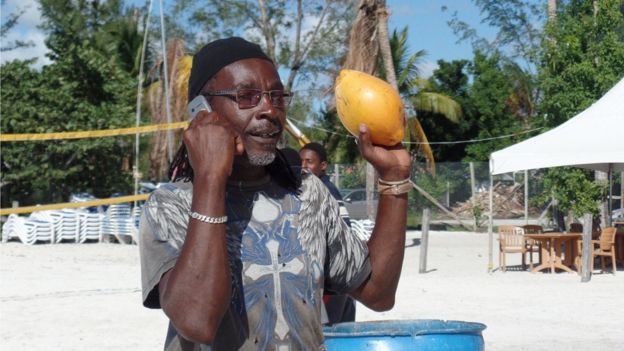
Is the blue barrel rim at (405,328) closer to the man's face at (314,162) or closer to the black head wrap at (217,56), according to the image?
the black head wrap at (217,56)

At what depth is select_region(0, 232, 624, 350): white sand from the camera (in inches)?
374

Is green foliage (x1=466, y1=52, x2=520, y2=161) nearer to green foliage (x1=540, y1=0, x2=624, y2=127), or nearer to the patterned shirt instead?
green foliage (x1=540, y1=0, x2=624, y2=127)

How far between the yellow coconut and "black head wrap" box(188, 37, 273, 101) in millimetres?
375

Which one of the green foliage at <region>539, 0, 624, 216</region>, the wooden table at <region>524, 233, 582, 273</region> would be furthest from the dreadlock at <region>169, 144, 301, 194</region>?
the green foliage at <region>539, 0, 624, 216</region>

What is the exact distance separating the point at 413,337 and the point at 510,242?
605 inches

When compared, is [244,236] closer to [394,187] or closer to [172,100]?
[394,187]

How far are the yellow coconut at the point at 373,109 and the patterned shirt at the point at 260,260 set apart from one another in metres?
0.34

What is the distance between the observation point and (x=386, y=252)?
2.86 meters

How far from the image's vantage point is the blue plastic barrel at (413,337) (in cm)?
317

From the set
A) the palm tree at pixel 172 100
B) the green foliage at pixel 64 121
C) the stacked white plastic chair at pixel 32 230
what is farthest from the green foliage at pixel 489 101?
the stacked white plastic chair at pixel 32 230

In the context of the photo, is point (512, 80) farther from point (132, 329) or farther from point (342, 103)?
point (342, 103)

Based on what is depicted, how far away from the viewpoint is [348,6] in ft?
127

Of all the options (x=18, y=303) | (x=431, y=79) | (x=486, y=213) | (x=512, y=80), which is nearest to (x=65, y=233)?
(x=18, y=303)

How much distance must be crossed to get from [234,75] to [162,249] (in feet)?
1.65
